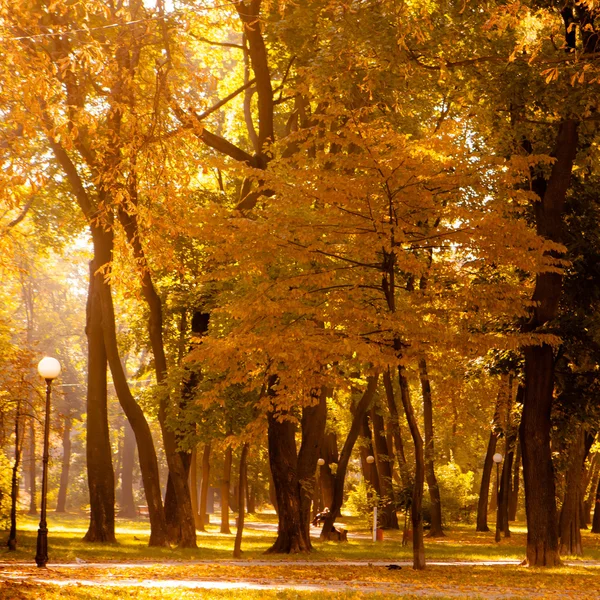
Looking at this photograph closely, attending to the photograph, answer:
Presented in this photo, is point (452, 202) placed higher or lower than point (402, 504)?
higher

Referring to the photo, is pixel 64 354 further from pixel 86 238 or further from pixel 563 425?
pixel 563 425

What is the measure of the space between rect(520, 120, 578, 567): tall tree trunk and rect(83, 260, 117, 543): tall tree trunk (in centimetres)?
1182

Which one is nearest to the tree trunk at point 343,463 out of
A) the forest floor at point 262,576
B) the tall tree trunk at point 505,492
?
the forest floor at point 262,576

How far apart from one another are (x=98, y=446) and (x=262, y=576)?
34.6ft

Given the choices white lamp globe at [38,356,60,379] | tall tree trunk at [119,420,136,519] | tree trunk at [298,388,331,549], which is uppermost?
white lamp globe at [38,356,60,379]

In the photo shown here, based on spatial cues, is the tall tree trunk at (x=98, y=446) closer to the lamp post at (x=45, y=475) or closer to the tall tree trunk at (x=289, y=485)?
the tall tree trunk at (x=289, y=485)

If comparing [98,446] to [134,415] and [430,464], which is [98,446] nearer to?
[134,415]

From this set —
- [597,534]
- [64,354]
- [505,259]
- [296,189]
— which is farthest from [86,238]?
[64,354]

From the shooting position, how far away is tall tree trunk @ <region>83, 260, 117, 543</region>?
24312 mm

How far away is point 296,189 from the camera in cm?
1581

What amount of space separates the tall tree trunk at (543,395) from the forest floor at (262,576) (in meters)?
0.76

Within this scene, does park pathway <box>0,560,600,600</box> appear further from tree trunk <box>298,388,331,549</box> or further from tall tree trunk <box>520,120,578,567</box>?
tree trunk <box>298,388,331,549</box>

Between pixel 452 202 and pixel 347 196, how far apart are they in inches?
88.9

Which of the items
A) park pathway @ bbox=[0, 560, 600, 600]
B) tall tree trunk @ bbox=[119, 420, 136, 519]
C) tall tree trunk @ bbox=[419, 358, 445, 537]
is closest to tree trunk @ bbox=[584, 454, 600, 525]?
tall tree trunk @ bbox=[419, 358, 445, 537]
